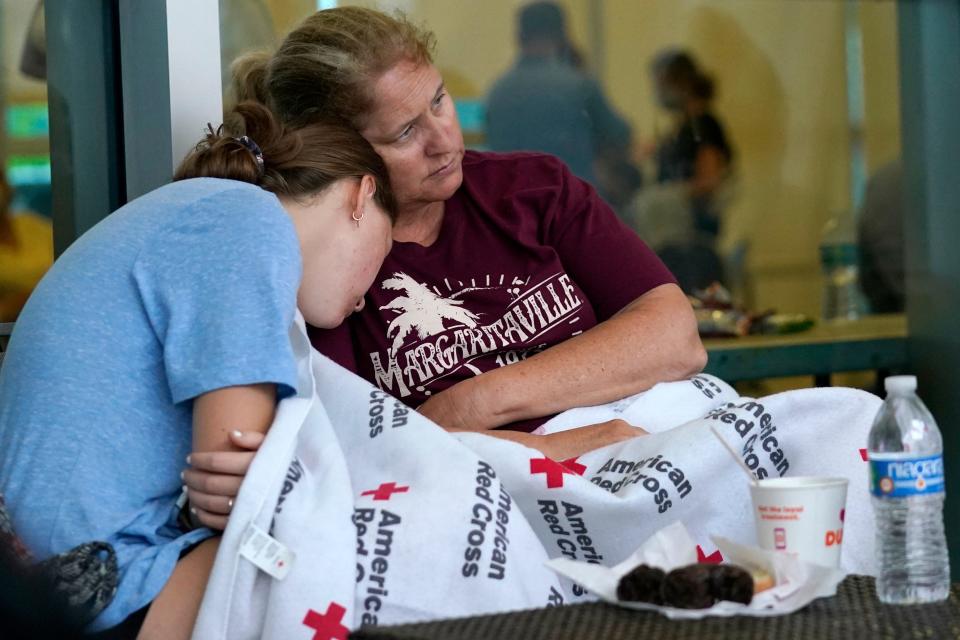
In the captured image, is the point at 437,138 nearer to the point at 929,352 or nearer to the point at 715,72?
the point at 929,352

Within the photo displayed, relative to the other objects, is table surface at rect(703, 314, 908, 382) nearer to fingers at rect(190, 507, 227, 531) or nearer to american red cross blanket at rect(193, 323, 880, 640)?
american red cross blanket at rect(193, 323, 880, 640)

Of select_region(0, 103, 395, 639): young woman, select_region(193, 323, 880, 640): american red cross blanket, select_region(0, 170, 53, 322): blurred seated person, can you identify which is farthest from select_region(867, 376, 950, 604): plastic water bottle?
select_region(0, 170, 53, 322): blurred seated person

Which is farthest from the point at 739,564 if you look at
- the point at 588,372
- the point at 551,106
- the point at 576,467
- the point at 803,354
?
the point at 551,106

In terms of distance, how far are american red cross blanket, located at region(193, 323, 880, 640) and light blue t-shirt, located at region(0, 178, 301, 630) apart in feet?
0.35

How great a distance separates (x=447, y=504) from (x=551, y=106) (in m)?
3.11

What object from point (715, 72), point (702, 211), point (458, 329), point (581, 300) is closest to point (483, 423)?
point (458, 329)

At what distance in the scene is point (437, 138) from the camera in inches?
80.4

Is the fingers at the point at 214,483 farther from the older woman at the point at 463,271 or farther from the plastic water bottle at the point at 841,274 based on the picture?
the plastic water bottle at the point at 841,274

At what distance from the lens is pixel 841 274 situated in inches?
183

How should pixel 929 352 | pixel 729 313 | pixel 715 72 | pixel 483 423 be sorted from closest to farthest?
pixel 483 423
pixel 929 352
pixel 729 313
pixel 715 72

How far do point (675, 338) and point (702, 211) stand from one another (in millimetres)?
2953

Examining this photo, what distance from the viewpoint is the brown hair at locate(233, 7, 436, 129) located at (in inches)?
80.1

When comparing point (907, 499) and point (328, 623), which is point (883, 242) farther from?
point (328, 623)

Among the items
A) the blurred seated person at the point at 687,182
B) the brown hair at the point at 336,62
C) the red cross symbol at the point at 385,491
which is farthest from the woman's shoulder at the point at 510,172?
the blurred seated person at the point at 687,182
